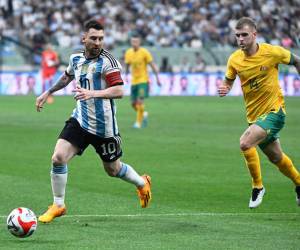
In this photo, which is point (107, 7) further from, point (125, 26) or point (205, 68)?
point (205, 68)

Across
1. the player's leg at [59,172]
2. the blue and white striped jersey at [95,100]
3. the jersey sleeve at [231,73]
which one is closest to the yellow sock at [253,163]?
→ the jersey sleeve at [231,73]

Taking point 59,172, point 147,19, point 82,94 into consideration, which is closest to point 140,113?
point 59,172

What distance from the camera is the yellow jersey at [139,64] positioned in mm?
25656

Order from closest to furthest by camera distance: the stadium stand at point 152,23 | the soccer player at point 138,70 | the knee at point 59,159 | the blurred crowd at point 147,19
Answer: the knee at point 59,159 → the soccer player at point 138,70 → the stadium stand at point 152,23 → the blurred crowd at point 147,19

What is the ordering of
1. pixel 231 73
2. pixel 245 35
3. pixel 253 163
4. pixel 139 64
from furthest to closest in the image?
pixel 139 64 < pixel 231 73 < pixel 253 163 < pixel 245 35

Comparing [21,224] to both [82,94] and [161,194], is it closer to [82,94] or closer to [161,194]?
[82,94]

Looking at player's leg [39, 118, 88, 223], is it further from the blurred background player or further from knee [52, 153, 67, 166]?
the blurred background player

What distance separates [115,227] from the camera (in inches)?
399

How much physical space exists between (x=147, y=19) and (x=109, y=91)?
38217mm

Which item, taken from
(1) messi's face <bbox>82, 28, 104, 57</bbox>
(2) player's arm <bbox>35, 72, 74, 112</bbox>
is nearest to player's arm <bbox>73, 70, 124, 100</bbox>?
(1) messi's face <bbox>82, 28, 104, 57</bbox>

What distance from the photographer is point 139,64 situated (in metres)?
25.7

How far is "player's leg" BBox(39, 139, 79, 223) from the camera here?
1040cm

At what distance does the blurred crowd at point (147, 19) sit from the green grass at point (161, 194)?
20900mm

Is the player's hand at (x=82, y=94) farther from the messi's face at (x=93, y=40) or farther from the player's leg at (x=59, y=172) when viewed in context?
the player's leg at (x=59, y=172)
